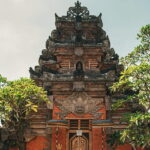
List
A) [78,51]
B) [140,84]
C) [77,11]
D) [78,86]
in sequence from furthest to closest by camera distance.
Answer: [77,11], [78,51], [78,86], [140,84]

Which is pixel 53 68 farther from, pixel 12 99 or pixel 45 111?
pixel 12 99

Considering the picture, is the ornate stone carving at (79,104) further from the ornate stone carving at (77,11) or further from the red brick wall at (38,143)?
the ornate stone carving at (77,11)

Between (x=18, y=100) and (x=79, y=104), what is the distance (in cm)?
641

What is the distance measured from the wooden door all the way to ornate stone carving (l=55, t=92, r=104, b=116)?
84.0 inches

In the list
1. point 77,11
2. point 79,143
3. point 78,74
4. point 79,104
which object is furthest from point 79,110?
point 77,11

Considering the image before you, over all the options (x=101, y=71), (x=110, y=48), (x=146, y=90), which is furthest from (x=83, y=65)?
(x=146, y=90)

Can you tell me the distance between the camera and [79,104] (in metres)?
22.3

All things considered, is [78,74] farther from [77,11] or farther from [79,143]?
[77,11]

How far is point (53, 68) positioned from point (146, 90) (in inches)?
426

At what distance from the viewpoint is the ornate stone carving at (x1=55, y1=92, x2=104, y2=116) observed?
72.3 feet

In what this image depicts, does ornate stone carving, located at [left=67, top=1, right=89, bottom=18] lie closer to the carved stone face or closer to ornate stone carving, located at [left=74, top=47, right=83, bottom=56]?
ornate stone carving, located at [left=74, top=47, right=83, bottom=56]

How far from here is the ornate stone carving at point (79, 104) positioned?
22047 millimetres

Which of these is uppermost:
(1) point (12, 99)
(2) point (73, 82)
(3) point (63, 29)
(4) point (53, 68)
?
(3) point (63, 29)

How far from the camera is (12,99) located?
1742 centimetres
